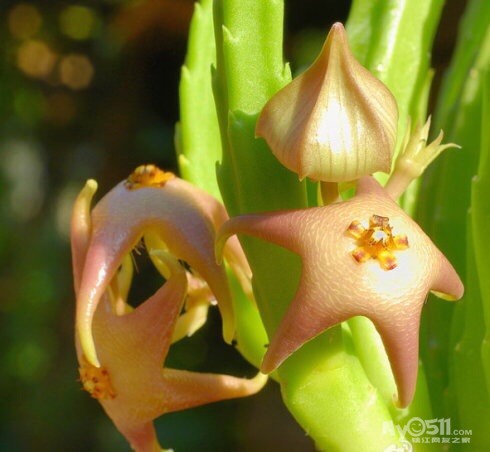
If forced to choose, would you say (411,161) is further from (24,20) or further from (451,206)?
(24,20)

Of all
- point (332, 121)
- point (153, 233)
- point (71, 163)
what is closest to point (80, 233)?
point (153, 233)

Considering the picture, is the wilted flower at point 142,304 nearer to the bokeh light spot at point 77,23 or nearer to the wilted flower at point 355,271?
the wilted flower at point 355,271

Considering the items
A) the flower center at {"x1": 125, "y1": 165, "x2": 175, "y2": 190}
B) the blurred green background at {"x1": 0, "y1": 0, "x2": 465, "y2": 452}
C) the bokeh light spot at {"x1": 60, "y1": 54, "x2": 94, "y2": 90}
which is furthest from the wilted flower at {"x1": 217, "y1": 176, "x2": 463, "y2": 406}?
the bokeh light spot at {"x1": 60, "y1": 54, "x2": 94, "y2": 90}

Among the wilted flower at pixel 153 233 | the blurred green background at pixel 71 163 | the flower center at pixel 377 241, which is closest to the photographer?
the flower center at pixel 377 241

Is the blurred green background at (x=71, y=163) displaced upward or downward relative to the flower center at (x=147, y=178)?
downward

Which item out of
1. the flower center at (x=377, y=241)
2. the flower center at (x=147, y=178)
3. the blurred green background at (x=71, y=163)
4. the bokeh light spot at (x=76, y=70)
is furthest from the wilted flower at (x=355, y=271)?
the bokeh light spot at (x=76, y=70)

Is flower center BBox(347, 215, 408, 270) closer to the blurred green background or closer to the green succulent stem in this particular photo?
the green succulent stem
